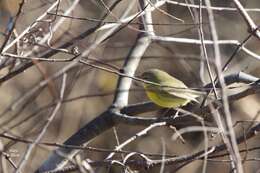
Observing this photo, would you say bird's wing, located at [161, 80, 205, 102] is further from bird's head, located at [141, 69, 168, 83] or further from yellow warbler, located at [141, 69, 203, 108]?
bird's head, located at [141, 69, 168, 83]

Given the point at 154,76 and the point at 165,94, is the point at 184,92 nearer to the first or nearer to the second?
the point at 165,94

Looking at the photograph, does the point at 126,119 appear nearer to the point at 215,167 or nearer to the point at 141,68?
the point at 141,68

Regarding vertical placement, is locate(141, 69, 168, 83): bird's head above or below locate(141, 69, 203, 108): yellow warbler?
above

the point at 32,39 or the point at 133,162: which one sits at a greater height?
the point at 32,39

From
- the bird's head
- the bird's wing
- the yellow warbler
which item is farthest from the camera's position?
the bird's head

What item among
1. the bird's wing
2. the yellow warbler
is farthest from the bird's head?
the bird's wing

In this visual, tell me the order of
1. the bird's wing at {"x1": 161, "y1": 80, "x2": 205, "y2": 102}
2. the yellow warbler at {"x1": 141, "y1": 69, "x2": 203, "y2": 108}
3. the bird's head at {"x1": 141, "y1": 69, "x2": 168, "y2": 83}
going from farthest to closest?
the bird's head at {"x1": 141, "y1": 69, "x2": 168, "y2": 83} → the yellow warbler at {"x1": 141, "y1": 69, "x2": 203, "y2": 108} → the bird's wing at {"x1": 161, "y1": 80, "x2": 205, "y2": 102}

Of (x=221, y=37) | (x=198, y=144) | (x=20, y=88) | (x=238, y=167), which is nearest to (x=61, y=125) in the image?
(x=20, y=88)

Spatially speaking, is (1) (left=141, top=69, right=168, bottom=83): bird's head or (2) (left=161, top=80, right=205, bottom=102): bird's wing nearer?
(2) (left=161, top=80, right=205, bottom=102): bird's wing

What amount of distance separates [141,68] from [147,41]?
4.27 metres

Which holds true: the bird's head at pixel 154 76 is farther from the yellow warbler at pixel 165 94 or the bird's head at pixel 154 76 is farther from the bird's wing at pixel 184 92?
the bird's wing at pixel 184 92

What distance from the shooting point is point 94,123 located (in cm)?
358

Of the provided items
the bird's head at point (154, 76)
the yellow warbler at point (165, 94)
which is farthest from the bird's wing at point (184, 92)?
the bird's head at point (154, 76)

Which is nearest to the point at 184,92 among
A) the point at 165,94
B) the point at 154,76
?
the point at 165,94
